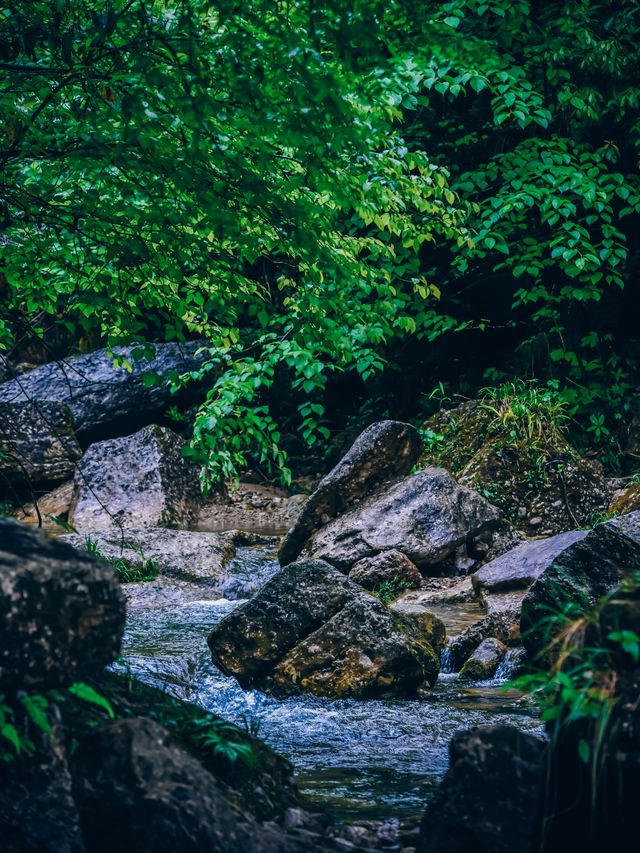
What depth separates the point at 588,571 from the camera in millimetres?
6625

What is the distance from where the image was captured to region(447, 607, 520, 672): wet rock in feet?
24.2

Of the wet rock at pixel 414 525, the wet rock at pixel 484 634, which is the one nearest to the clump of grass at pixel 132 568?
the wet rock at pixel 414 525

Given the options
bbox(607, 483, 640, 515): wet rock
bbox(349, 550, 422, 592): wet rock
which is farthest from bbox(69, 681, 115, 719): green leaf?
bbox(607, 483, 640, 515): wet rock

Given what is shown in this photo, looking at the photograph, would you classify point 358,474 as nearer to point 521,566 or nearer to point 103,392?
point 521,566

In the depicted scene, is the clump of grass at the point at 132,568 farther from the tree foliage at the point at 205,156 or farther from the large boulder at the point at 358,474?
the tree foliage at the point at 205,156

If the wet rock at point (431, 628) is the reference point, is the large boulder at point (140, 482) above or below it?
above

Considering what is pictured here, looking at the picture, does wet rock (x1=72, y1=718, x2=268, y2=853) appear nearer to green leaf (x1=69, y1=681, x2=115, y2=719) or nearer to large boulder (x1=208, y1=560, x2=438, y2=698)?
green leaf (x1=69, y1=681, x2=115, y2=719)

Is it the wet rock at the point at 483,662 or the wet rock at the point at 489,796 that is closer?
the wet rock at the point at 489,796

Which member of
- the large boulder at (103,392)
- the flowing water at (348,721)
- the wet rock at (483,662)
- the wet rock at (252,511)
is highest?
the large boulder at (103,392)

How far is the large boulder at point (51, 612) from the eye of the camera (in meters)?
2.97

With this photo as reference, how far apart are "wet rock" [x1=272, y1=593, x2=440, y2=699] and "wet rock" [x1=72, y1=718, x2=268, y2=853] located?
3219mm

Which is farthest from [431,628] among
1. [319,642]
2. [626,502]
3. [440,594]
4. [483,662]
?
[626,502]

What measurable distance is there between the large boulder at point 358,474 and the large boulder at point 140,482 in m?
3.01

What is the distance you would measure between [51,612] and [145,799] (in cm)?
72
